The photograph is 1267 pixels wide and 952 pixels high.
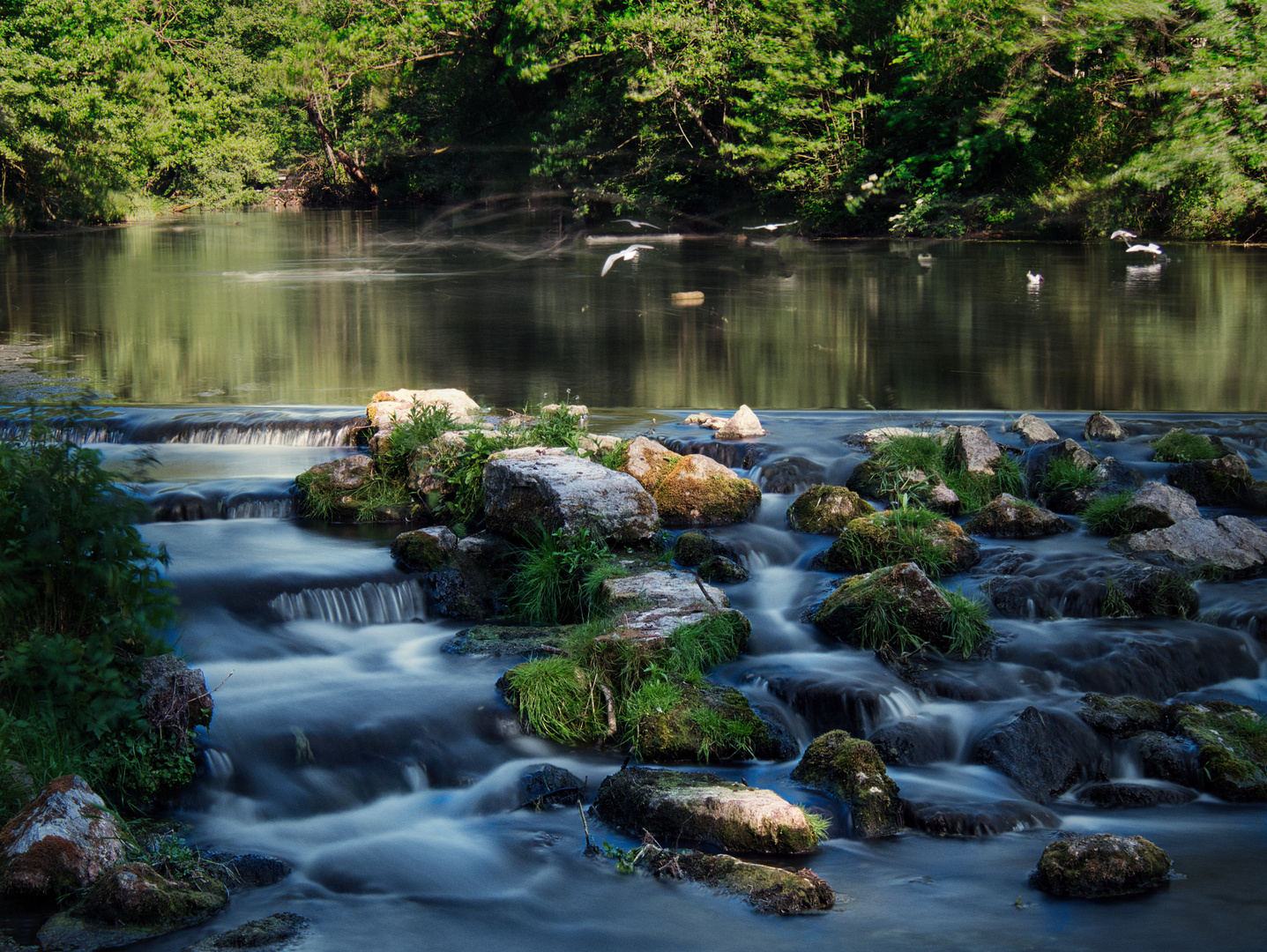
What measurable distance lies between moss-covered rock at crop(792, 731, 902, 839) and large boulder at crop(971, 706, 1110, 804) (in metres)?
0.65

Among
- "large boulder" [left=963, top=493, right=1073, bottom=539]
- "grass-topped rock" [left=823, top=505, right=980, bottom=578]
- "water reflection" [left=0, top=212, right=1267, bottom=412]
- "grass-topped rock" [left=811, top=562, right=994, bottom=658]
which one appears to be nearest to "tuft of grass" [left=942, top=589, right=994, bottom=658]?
"grass-topped rock" [left=811, top=562, right=994, bottom=658]

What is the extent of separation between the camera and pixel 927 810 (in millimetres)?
4816

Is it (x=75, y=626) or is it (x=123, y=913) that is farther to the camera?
(x=75, y=626)

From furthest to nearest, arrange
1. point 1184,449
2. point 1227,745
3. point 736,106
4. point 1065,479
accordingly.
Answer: point 736,106
point 1184,449
point 1065,479
point 1227,745

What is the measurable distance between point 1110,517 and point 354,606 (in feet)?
16.2

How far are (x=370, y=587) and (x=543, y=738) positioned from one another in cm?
191

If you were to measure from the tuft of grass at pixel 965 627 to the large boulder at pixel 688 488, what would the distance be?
78.5 inches

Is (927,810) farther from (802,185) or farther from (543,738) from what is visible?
(802,185)

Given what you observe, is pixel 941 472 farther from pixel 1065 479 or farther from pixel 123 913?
pixel 123 913

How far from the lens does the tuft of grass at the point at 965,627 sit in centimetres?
624

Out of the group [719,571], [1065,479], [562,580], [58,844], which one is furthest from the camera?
[1065,479]

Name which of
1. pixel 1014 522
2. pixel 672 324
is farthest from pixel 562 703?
pixel 672 324

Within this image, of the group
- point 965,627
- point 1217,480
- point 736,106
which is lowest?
point 965,627

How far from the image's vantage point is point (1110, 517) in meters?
7.89
